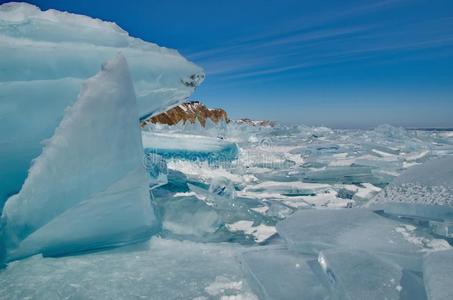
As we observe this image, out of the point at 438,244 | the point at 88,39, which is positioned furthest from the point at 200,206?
the point at 438,244

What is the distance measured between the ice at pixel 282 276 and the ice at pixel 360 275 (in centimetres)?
7

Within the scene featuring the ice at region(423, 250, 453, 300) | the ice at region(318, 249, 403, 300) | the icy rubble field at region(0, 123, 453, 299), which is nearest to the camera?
the ice at region(423, 250, 453, 300)

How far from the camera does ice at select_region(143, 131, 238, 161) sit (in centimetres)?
679

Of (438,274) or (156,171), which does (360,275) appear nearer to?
(438,274)

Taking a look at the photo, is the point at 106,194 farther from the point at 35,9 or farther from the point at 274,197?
the point at 274,197

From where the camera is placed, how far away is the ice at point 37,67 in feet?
6.66

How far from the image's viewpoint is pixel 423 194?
189 centimetres

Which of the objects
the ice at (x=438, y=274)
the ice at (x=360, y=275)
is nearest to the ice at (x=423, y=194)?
A: the ice at (x=438, y=274)

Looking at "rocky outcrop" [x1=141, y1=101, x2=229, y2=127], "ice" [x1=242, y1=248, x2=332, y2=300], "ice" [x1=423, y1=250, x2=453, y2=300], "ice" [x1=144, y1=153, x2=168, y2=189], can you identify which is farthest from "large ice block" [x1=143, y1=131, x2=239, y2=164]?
"rocky outcrop" [x1=141, y1=101, x2=229, y2=127]

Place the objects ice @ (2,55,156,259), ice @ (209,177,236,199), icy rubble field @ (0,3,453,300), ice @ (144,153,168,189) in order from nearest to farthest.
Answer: icy rubble field @ (0,3,453,300), ice @ (2,55,156,259), ice @ (144,153,168,189), ice @ (209,177,236,199)

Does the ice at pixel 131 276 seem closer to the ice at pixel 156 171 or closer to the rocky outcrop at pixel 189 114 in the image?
the ice at pixel 156 171

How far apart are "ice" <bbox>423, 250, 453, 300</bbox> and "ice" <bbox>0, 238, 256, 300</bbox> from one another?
0.57 meters

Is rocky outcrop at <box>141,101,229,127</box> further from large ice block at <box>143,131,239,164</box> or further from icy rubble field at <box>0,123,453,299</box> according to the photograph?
icy rubble field at <box>0,123,453,299</box>

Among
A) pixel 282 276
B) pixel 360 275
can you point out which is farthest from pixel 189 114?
pixel 360 275
